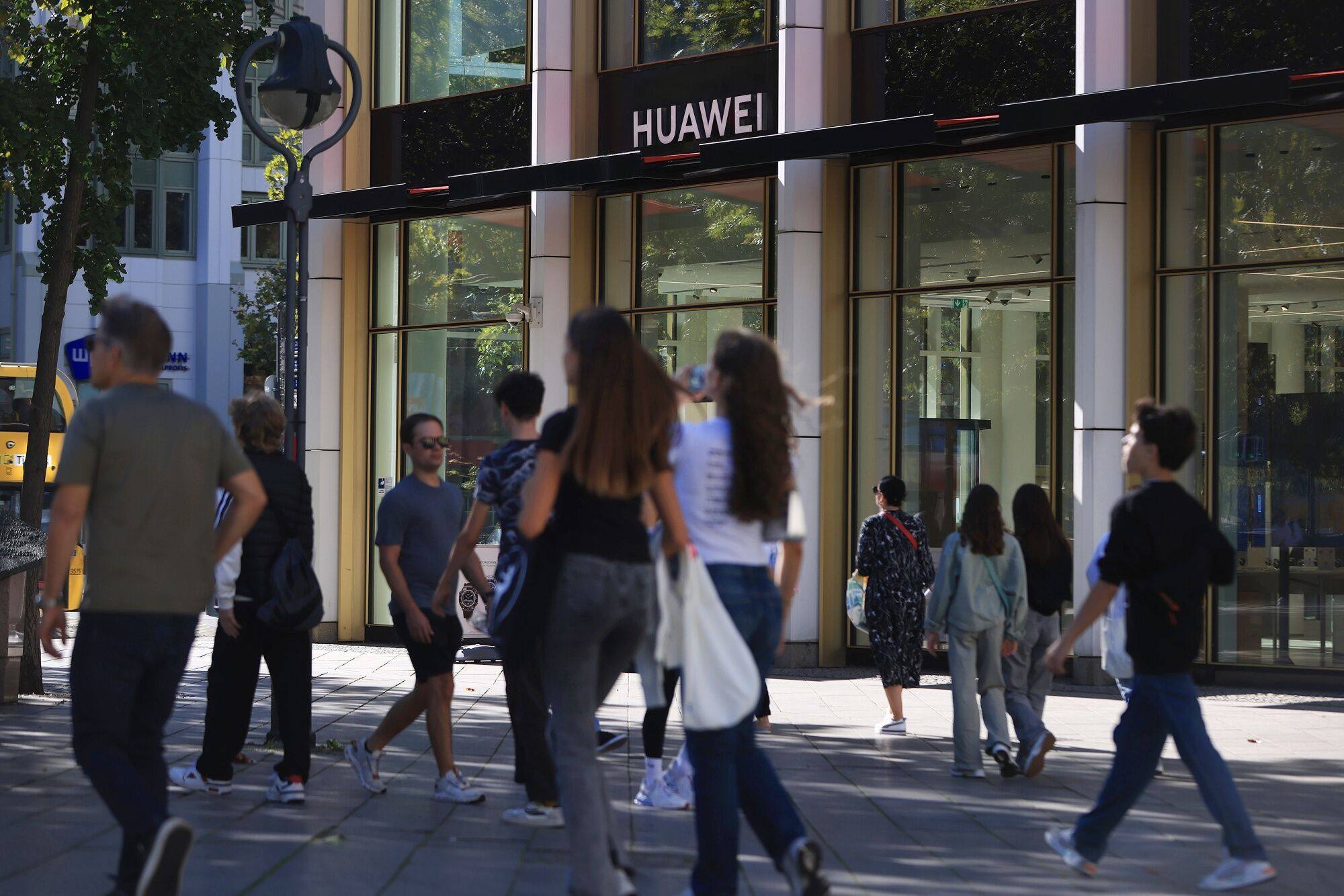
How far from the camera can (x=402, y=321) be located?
61.5ft

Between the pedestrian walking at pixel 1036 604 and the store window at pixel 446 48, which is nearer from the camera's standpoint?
the pedestrian walking at pixel 1036 604

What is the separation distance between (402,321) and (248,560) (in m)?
11.1

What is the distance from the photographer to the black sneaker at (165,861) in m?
5.10

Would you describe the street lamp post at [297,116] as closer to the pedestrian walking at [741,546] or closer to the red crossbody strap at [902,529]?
the red crossbody strap at [902,529]

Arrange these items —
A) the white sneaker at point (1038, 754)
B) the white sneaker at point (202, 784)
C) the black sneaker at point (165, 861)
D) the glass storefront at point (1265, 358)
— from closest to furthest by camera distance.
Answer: the black sneaker at point (165, 861) < the white sneaker at point (202, 784) < the white sneaker at point (1038, 754) < the glass storefront at point (1265, 358)

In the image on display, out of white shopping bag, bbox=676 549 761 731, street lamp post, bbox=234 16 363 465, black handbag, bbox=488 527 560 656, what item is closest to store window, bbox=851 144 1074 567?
street lamp post, bbox=234 16 363 465

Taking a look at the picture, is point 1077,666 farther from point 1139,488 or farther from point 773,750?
point 1139,488

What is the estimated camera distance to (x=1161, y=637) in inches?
241

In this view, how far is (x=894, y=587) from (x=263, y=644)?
4.37 meters

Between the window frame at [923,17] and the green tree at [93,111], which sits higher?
the window frame at [923,17]

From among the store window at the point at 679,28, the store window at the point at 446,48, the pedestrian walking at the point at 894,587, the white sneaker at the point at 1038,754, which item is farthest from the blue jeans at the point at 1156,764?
the store window at the point at 446,48

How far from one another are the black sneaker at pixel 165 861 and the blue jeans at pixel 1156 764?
3169 mm

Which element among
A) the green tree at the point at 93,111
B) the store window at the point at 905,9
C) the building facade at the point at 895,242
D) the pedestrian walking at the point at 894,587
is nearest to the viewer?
the pedestrian walking at the point at 894,587

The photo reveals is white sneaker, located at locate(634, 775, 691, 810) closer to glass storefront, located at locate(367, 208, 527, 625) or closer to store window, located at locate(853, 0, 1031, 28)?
store window, located at locate(853, 0, 1031, 28)
